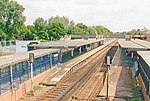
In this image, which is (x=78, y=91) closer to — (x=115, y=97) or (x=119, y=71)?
(x=115, y=97)

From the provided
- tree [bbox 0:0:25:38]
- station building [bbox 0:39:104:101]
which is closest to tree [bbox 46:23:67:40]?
tree [bbox 0:0:25:38]

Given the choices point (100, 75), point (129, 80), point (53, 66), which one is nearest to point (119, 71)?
point (100, 75)

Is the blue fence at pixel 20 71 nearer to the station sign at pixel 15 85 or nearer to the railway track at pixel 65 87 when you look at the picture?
the station sign at pixel 15 85

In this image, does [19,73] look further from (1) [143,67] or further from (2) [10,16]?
(2) [10,16]

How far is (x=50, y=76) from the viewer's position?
26516 millimetres

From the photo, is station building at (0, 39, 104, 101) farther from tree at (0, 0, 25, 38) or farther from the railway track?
tree at (0, 0, 25, 38)

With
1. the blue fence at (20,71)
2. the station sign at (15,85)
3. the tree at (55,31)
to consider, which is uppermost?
the tree at (55,31)

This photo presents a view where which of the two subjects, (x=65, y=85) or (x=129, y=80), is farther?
(x=129, y=80)

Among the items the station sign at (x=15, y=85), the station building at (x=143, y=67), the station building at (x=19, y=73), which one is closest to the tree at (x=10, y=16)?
the station building at (x=19, y=73)

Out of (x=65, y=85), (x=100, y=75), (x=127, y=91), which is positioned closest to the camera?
(x=127, y=91)

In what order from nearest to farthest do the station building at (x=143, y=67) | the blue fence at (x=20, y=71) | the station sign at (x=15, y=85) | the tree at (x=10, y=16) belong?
the station building at (x=143, y=67) → the blue fence at (x=20, y=71) → the station sign at (x=15, y=85) → the tree at (x=10, y=16)

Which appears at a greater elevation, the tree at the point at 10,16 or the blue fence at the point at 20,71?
the tree at the point at 10,16

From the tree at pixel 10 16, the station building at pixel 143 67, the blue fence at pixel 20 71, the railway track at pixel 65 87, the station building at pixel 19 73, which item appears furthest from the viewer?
the tree at pixel 10 16

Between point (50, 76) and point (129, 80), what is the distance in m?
8.48
